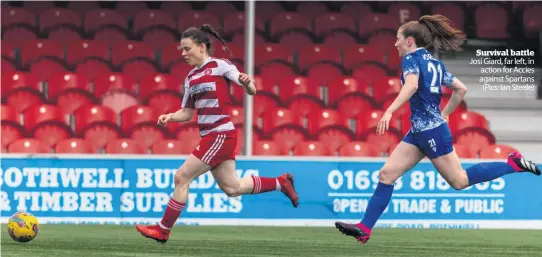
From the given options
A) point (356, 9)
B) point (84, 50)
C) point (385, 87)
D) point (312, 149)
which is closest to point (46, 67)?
point (84, 50)

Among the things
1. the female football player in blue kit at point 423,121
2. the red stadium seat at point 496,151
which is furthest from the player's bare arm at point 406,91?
the red stadium seat at point 496,151

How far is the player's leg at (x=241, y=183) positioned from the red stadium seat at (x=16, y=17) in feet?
27.5

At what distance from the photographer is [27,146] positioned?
1384cm

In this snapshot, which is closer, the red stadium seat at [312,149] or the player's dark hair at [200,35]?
the player's dark hair at [200,35]

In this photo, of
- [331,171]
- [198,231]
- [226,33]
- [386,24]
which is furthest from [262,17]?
[198,231]

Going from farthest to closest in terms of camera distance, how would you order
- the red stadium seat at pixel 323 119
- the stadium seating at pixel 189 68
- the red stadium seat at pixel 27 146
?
the red stadium seat at pixel 323 119 → the stadium seating at pixel 189 68 → the red stadium seat at pixel 27 146

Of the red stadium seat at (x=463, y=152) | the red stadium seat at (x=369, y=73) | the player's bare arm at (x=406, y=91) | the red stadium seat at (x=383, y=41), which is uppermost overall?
the red stadium seat at (x=383, y=41)

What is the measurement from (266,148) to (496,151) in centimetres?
275

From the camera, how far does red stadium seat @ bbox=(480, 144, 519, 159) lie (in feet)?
46.2

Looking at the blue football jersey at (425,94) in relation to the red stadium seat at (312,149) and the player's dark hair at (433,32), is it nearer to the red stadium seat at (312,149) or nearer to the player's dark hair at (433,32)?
the player's dark hair at (433,32)

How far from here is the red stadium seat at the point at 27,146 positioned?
45.3 ft

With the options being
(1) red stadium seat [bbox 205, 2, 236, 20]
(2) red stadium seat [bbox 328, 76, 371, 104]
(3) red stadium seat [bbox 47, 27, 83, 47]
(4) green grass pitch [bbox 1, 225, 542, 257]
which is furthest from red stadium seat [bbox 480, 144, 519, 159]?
(3) red stadium seat [bbox 47, 27, 83, 47]

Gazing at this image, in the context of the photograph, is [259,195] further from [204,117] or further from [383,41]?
[383,41]

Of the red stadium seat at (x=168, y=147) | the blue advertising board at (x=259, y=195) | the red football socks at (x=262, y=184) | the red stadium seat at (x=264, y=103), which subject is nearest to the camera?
the red football socks at (x=262, y=184)
